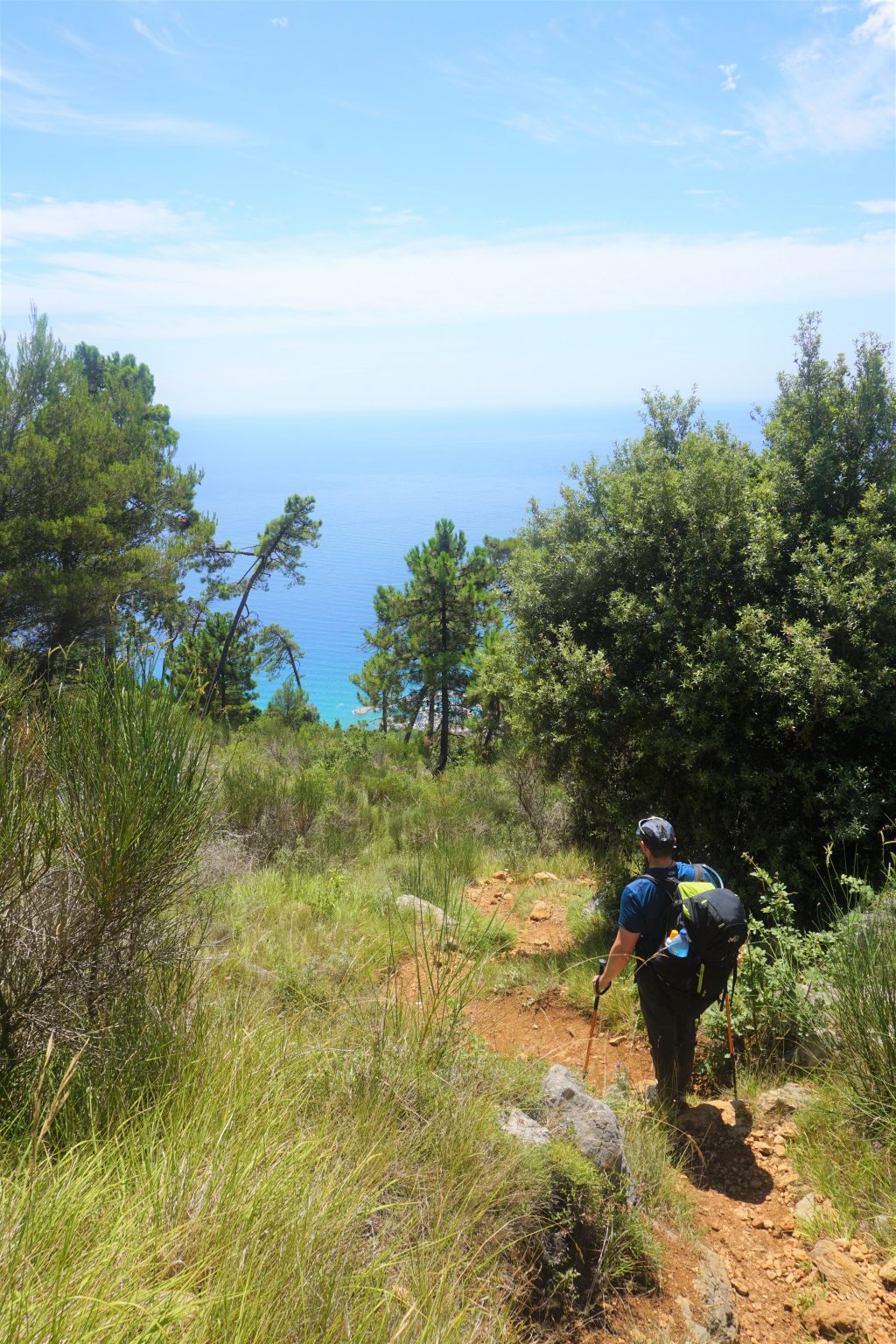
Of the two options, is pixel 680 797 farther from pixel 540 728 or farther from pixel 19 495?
pixel 19 495

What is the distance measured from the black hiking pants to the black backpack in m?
0.06

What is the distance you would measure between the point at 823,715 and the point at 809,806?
0.85m

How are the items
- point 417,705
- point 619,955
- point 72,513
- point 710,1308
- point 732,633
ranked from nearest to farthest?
point 710,1308, point 619,955, point 732,633, point 72,513, point 417,705

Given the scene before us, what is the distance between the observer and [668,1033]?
176 inches

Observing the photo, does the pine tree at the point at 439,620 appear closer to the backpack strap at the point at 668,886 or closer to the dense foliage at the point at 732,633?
the dense foliage at the point at 732,633

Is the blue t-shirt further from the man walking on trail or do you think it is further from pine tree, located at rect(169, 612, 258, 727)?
pine tree, located at rect(169, 612, 258, 727)

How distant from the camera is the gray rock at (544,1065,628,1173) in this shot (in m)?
3.18

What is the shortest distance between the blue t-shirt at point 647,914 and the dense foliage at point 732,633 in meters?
3.06

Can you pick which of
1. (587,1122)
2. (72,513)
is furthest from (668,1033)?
(72,513)

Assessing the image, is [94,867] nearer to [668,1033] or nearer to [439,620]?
[668,1033]

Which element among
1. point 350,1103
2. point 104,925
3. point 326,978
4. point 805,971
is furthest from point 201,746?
point 805,971

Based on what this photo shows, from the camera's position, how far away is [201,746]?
3.54 m

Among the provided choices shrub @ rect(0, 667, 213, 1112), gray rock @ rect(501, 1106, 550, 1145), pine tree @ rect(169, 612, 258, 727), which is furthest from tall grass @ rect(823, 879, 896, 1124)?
pine tree @ rect(169, 612, 258, 727)

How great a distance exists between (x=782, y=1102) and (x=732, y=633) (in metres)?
4.08
